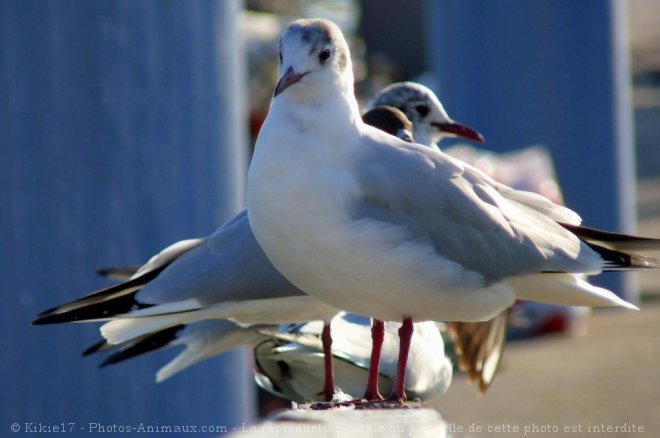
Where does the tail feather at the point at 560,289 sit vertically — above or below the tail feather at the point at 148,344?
above

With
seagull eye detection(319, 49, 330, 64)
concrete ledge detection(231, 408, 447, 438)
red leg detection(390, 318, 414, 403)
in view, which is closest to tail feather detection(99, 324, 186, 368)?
red leg detection(390, 318, 414, 403)

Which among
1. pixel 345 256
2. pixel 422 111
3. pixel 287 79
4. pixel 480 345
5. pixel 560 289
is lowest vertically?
pixel 480 345

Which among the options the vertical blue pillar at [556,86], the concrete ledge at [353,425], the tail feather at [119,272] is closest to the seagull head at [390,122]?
the tail feather at [119,272]

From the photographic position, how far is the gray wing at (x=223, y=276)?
11.6 feet

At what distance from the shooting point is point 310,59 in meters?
3.05

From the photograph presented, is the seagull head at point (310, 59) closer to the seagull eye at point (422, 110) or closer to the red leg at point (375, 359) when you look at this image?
the red leg at point (375, 359)

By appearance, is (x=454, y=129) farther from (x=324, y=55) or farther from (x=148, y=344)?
(x=324, y=55)

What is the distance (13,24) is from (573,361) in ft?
15.4

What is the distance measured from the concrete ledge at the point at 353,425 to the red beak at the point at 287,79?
1.14m

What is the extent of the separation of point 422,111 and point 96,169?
3.39ft

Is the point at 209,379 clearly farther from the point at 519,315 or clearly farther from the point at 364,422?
the point at 519,315

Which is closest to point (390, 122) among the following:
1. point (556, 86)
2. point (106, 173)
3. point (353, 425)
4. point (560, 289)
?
point (560, 289)

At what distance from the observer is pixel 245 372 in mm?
4840

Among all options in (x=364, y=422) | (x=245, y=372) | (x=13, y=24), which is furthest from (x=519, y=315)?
(x=364, y=422)
